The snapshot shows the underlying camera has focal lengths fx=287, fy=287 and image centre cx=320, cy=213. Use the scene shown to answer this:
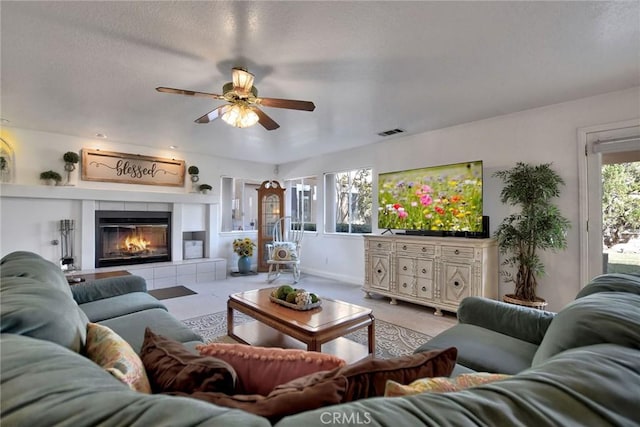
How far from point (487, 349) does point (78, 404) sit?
1703mm

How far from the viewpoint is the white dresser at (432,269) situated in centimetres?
324

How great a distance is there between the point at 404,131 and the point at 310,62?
7.39ft

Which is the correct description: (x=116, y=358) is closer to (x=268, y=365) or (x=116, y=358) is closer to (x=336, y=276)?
(x=268, y=365)

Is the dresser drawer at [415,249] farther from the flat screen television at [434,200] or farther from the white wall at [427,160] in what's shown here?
the white wall at [427,160]

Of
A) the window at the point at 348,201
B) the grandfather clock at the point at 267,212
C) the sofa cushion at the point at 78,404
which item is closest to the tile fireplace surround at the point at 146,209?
the grandfather clock at the point at 267,212

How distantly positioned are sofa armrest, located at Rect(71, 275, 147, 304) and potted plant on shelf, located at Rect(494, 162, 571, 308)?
145 inches

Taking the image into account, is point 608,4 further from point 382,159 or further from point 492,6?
point 382,159

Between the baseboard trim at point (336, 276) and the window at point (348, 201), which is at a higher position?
the window at point (348, 201)

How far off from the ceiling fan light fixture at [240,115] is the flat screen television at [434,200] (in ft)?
8.22

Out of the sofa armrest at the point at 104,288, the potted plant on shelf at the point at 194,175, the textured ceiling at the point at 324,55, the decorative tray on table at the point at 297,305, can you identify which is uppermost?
the textured ceiling at the point at 324,55

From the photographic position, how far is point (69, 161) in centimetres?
427

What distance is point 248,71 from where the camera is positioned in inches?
93.8

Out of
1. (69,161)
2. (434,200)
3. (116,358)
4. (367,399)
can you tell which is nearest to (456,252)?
(434,200)

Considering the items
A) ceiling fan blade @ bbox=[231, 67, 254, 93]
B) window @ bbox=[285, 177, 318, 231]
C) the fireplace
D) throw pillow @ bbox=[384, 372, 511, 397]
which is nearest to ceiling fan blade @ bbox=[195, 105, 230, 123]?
ceiling fan blade @ bbox=[231, 67, 254, 93]
